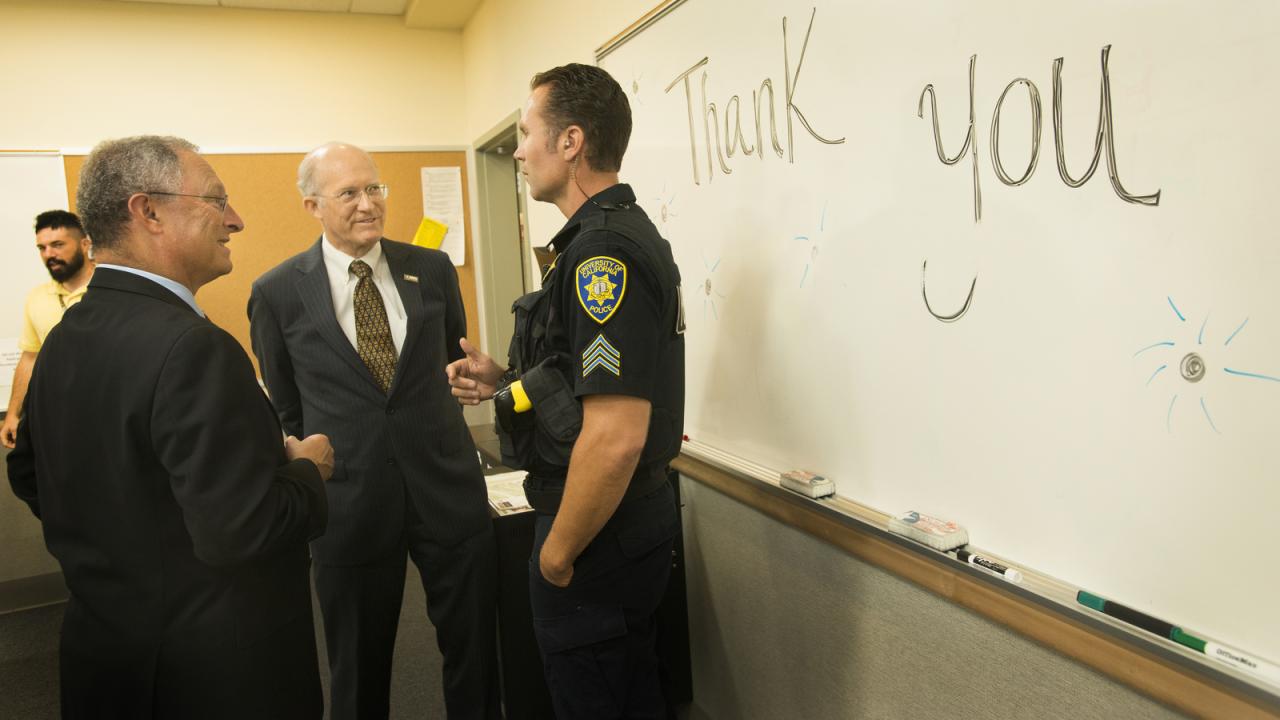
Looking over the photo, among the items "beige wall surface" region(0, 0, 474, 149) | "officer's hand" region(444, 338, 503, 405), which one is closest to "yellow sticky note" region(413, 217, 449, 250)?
"beige wall surface" region(0, 0, 474, 149)

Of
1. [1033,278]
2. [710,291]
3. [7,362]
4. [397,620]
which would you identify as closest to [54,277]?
[7,362]

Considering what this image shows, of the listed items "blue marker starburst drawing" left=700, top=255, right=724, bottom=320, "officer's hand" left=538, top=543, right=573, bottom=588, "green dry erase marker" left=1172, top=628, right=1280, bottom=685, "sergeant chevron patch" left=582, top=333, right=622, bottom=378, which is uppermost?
"blue marker starburst drawing" left=700, top=255, right=724, bottom=320

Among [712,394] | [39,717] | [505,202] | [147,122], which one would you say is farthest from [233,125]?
[712,394]

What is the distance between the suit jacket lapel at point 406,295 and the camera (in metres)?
1.87

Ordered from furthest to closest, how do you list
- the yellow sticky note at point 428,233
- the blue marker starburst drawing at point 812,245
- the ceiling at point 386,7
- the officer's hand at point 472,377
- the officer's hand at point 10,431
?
the yellow sticky note at point 428,233 → the ceiling at point 386,7 → the officer's hand at point 10,431 → the officer's hand at point 472,377 → the blue marker starburst drawing at point 812,245

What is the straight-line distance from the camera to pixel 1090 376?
3.21ft

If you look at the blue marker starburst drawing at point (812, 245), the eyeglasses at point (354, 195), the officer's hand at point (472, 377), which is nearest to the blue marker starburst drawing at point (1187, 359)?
the blue marker starburst drawing at point (812, 245)

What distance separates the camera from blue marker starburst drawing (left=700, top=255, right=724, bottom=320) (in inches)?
71.4

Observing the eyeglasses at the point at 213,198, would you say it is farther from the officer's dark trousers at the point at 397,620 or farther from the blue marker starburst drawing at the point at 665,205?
the blue marker starburst drawing at the point at 665,205

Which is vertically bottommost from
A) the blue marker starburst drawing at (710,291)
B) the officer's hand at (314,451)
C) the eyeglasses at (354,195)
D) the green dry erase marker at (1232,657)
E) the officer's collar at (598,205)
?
the green dry erase marker at (1232,657)

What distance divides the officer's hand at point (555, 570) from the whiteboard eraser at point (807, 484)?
474mm

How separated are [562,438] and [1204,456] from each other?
0.85 meters

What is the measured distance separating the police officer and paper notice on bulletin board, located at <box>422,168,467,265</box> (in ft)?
9.38

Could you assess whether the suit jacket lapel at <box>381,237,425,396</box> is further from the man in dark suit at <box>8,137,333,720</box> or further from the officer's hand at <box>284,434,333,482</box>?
the man in dark suit at <box>8,137,333,720</box>
